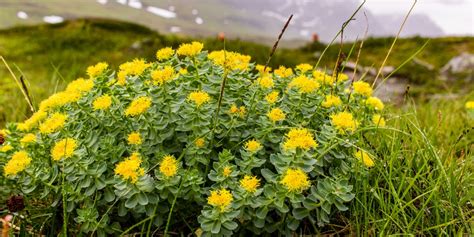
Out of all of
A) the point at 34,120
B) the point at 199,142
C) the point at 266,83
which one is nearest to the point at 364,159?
Answer: the point at 266,83

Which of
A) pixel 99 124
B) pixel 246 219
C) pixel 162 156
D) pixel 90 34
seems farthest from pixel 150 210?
pixel 90 34

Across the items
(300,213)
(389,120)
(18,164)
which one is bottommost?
(18,164)

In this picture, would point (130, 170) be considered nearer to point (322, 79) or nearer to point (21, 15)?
point (322, 79)

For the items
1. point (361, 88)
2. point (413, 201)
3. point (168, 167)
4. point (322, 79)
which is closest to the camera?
point (168, 167)

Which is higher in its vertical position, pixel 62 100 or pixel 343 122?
pixel 343 122

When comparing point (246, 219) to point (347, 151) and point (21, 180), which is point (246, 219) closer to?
point (347, 151)

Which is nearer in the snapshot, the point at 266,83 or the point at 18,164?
the point at 18,164

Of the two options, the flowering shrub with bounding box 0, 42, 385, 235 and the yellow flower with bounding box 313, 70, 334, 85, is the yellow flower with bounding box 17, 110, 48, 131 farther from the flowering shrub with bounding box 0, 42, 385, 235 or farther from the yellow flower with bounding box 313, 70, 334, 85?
the yellow flower with bounding box 313, 70, 334, 85
